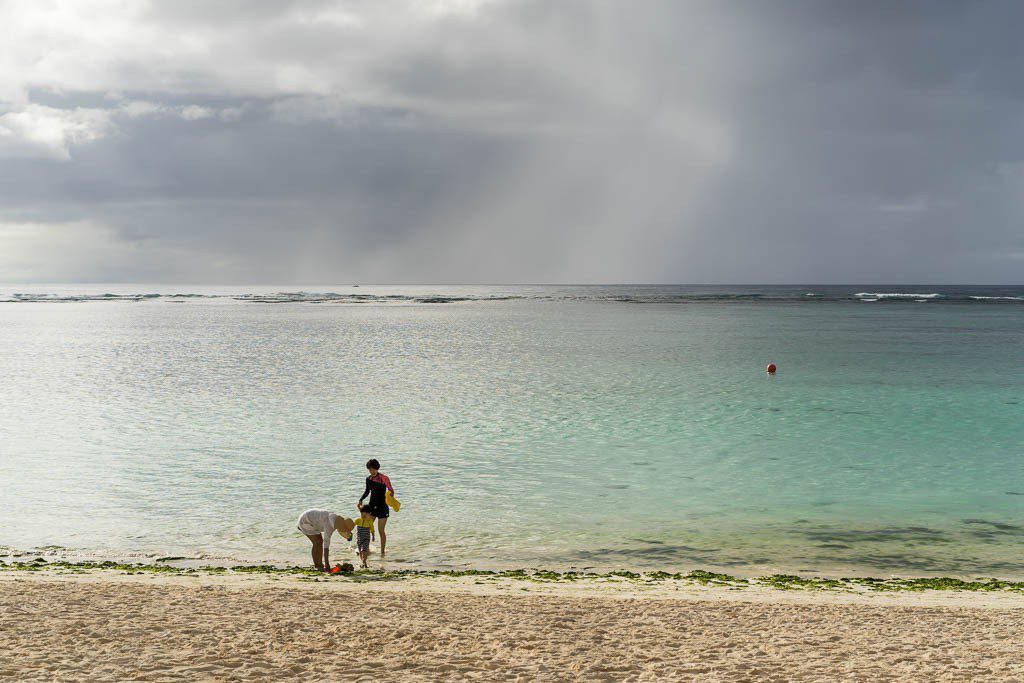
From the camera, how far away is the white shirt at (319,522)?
1480cm

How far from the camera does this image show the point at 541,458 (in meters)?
25.6

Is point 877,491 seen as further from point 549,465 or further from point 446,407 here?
point 446,407

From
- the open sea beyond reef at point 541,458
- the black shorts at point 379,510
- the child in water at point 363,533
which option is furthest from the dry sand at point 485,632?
the open sea beyond reef at point 541,458

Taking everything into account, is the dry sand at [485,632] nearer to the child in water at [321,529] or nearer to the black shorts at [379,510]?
the child in water at [321,529]

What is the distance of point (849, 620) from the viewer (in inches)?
467

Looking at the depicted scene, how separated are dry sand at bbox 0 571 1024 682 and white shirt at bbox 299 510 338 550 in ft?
3.66

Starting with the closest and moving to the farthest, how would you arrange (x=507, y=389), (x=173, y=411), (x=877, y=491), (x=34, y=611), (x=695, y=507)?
(x=34, y=611), (x=695, y=507), (x=877, y=491), (x=173, y=411), (x=507, y=389)

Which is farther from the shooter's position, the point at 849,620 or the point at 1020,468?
the point at 1020,468

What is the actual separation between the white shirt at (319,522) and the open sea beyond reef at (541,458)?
5.36 ft

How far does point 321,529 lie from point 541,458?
11.6 m

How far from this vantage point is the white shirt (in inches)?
583

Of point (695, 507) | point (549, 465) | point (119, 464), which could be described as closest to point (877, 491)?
point (695, 507)

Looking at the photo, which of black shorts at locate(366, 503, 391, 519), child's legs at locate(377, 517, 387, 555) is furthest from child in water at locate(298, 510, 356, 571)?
child's legs at locate(377, 517, 387, 555)

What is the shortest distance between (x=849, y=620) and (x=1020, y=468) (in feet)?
54.5
